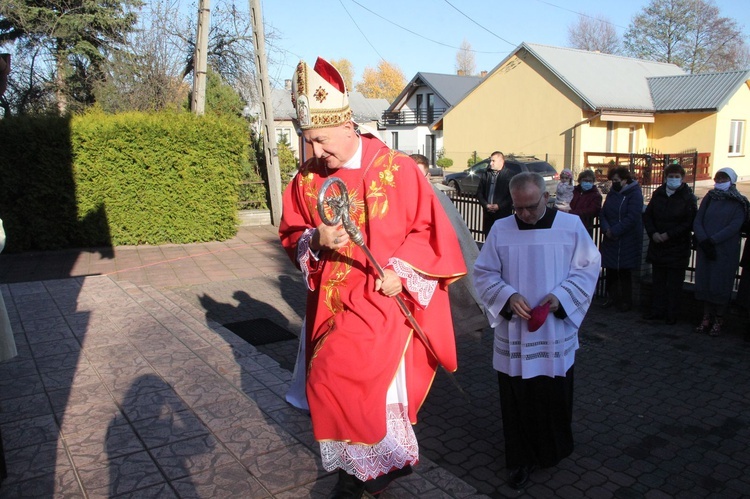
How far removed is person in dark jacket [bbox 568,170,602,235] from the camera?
829 cm

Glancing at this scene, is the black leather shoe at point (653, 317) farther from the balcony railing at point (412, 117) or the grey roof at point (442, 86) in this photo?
the balcony railing at point (412, 117)

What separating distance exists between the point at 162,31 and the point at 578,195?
15855 millimetres

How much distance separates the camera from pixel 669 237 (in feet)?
22.3

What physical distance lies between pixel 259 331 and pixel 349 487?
401cm

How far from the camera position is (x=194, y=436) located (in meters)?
4.05

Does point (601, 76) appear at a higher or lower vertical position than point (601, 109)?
higher

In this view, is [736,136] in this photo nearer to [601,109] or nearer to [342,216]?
[601,109]

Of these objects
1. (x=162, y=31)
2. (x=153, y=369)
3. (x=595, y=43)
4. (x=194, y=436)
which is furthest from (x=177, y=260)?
(x=595, y=43)

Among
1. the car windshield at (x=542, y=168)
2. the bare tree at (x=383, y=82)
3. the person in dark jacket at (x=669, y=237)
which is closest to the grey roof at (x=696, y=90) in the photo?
the car windshield at (x=542, y=168)

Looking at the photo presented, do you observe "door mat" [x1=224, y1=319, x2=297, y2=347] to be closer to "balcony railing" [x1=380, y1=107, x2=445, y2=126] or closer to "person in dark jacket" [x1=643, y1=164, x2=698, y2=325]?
"person in dark jacket" [x1=643, y1=164, x2=698, y2=325]

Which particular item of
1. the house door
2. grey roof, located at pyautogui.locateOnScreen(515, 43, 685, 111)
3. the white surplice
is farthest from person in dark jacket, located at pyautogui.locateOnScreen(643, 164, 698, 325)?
the house door

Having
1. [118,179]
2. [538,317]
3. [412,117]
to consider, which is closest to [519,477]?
[538,317]

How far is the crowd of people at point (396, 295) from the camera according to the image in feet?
10.1

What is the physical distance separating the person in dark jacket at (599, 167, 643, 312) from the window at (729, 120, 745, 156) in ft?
88.1
